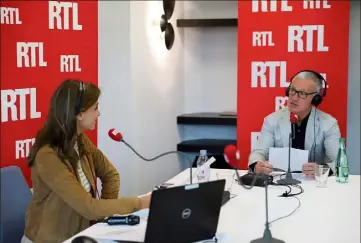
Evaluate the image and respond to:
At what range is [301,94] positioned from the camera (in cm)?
327

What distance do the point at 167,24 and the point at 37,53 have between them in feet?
6.17

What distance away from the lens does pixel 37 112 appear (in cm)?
320

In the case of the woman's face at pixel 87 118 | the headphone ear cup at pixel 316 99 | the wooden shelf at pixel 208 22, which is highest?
the wooden shelf at pixel 208 22

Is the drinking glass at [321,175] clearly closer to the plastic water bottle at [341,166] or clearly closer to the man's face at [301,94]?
the plastic water bottle at [341,166]

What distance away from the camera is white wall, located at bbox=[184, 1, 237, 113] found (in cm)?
532

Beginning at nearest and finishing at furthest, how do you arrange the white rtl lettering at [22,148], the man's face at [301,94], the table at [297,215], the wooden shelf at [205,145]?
the table at [297,215] → the white rtl lettering at [22,148] → the man's face at [301,94] → the wooden shelf at [205,145]

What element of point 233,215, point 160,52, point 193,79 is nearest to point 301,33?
point 160,52

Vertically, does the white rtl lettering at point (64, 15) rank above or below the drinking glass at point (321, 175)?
above

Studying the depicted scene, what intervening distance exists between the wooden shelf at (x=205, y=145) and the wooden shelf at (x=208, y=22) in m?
1.07

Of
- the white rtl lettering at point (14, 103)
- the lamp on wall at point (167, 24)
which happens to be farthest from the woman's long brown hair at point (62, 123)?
the lamp on wall at point (167, 24)

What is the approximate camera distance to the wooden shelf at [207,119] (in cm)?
505

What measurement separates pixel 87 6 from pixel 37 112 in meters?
0.81

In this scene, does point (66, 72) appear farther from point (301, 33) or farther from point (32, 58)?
point (301, 33)

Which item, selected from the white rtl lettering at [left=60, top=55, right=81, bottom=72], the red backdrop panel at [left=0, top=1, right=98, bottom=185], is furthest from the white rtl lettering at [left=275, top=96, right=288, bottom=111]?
the white rtl lettering at [left=60, top=55, right=81, bottom=72]
